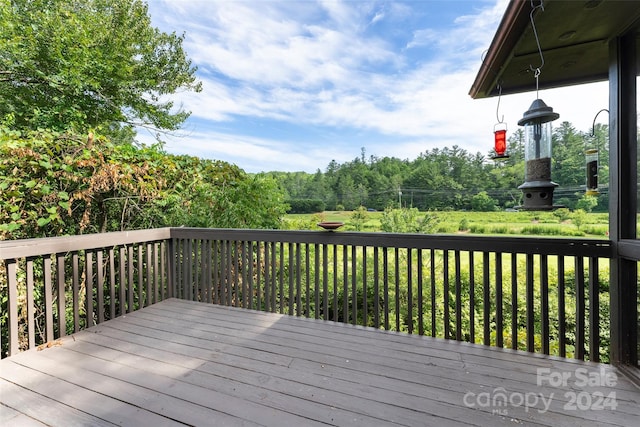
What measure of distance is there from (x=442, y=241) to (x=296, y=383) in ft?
4.94

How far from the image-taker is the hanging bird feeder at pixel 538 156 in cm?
172

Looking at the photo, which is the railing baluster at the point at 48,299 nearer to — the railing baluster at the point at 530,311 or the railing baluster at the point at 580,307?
the railing baluster at the point at 530,311

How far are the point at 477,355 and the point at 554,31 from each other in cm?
215

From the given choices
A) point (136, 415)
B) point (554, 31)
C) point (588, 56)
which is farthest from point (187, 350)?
point (588, 56)

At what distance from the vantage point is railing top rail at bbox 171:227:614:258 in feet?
6.45

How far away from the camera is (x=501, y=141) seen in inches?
81.4

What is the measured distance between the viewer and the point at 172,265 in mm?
3518

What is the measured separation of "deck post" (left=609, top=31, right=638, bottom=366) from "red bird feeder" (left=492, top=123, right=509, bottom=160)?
23.5 inches

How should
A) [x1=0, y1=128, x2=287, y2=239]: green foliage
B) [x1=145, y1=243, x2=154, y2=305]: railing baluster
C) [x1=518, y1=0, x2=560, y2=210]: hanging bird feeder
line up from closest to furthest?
[x1=518, y1=0, x2=560, y2=210]: hanging bird feeder < [x1=0, y1=128, x2=287, y2=239]: green foliage < [x1=145, y1=243, x2=154, y2=305]: railing baluster

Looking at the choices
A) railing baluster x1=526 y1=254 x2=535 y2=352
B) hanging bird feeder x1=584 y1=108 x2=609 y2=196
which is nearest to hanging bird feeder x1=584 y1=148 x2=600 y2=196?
hanging bird feeder x1=584 y1=108 x2=609 y2=196

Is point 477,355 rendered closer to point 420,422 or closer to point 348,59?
point 420,422

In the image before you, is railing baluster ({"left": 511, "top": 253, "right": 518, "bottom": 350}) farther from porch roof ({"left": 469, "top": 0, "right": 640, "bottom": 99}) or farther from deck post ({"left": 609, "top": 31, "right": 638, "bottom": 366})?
porch roof ({"left": 469, "top": 0, "right": 640, "bottom": 99})

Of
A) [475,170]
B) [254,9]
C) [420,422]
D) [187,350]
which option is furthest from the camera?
[254,9]

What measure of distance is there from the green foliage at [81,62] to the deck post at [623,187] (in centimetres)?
657
